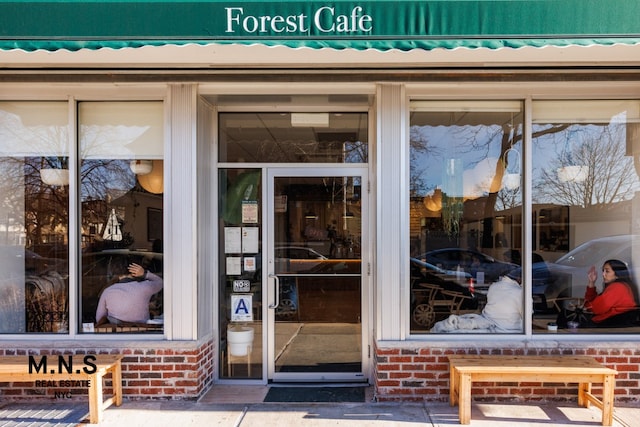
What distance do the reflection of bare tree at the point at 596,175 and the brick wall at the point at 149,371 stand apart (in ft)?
12.4

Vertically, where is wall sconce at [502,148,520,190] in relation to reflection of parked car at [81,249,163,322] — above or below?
above

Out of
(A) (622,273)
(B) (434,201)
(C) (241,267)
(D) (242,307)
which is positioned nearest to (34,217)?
(C) (241,267)

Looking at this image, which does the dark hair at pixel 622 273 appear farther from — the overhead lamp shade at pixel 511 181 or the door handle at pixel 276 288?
the door handle at pixel 276 288

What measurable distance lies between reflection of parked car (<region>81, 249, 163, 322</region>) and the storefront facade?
2 centimetres

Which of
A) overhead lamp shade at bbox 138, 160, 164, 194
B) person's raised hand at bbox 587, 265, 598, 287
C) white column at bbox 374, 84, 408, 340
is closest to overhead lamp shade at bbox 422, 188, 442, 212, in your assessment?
white column at bbox 374, 84, 408, 340

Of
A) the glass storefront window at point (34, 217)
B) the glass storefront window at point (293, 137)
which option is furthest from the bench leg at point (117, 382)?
the glass storefront window at point (293, 137)

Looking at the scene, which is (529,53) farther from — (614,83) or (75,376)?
(75,376)

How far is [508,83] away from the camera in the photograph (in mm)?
4086

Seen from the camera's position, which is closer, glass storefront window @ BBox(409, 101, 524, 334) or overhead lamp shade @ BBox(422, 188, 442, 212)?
glass storefront window @ BBox(409, 101, 524, 334)

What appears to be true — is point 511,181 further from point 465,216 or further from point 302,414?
point 302,414

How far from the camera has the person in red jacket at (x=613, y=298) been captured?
14.4 feet

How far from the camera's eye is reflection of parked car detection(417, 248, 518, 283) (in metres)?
4.51

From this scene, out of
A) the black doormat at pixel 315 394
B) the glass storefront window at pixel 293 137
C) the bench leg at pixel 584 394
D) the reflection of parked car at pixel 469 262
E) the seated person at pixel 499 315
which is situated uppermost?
the glass storefront window at pixel 293 137

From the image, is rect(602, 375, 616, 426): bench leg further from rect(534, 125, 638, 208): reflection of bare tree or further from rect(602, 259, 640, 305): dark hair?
rect(534, 125, 638, 208): reflection of bare tree
